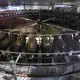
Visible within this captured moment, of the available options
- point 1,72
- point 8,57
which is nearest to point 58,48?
point 8,57

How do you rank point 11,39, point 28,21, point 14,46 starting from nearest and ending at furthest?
point 14,46
point 11,39
point 28,21

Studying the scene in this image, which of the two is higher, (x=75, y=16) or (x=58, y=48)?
(x=75, y=16)

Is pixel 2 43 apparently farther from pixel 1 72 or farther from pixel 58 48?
pixel 58 48

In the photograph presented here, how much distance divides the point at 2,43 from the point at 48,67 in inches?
29.9

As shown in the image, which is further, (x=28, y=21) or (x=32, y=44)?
(x=28, y=21)

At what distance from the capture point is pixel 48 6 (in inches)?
158

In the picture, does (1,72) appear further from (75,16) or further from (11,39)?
(75,16)

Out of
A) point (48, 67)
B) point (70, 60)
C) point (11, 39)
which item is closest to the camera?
point (48, 67)

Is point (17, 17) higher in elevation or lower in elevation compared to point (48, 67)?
higher

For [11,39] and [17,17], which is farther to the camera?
[17,17]

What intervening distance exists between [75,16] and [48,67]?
1.81 m

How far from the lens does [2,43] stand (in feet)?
7.14

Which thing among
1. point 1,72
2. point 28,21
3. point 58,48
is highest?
point 28,21

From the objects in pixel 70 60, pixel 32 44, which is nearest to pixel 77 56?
pixel 70 60
